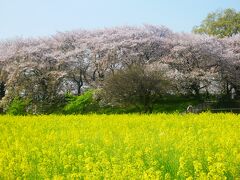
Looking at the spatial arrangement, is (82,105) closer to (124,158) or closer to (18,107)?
(18,107)

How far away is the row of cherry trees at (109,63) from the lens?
40219mm

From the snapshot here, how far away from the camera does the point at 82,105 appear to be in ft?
121

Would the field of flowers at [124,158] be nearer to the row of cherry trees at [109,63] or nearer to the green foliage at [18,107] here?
the green foliage at [18,107]

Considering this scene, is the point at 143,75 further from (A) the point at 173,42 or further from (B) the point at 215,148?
(B) the point at 215,148

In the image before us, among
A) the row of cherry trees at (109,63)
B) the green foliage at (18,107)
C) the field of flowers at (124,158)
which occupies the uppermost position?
the row of cherry trees at (109,63)

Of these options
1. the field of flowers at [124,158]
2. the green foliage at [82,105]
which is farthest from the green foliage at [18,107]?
the field of flowers at [124,158]

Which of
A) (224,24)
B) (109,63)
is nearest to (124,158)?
(109,63)

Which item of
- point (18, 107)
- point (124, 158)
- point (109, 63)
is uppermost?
point (109, 63)

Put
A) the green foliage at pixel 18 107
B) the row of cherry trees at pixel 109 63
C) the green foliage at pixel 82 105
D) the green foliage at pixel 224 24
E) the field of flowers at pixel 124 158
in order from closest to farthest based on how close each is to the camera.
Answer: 1. the field of flowers at pixel 124 158
2. the green foliage at pixel 82 105
3. the green foliage at pixel 18 107
4. the row of cherry trees at pixel 109 63
5. the green foliage at pixel 224 24

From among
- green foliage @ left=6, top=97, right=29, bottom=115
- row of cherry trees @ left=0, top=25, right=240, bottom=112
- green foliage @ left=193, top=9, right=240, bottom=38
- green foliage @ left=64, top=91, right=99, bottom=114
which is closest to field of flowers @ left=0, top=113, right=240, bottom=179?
green foliage @ left=64, top=91, right=99, bottom=114

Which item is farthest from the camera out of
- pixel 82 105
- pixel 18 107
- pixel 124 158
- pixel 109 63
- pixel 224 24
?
pixel 224 24

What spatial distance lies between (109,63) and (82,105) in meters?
5.71

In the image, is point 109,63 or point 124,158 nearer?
point 124,158

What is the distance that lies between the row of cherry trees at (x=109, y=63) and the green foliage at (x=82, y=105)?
7.73 ft
